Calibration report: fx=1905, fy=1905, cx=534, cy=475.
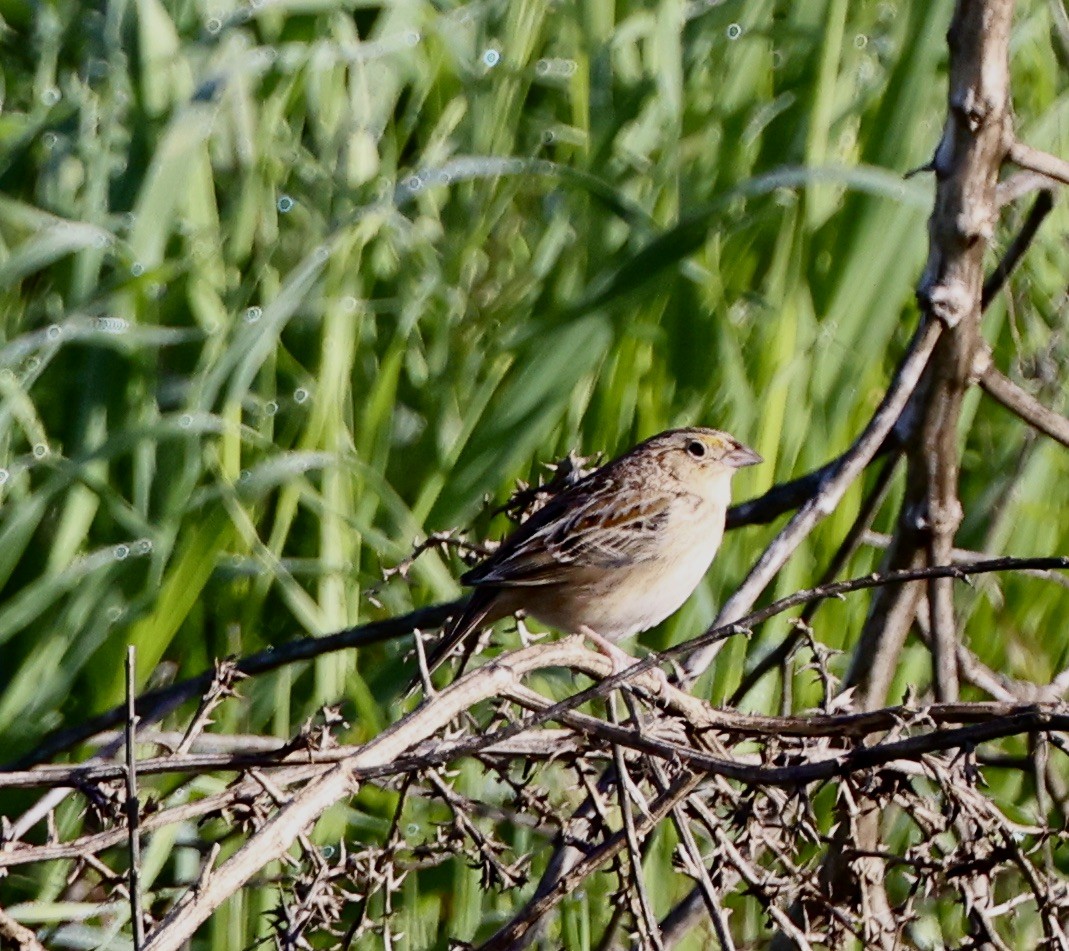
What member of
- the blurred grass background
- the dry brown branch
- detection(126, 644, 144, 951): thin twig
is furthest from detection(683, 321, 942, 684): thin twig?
detection(126, 644, 144, 951): thin twig

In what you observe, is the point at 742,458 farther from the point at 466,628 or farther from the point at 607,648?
the point at 466,628

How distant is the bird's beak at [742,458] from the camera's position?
156 inches

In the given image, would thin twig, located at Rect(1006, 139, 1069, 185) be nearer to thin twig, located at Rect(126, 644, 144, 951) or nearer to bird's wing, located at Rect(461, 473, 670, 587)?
A: bird's wing, located at Rect(461, 473, 670, 587)

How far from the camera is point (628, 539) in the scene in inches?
164

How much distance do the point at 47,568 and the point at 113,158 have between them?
1.01m

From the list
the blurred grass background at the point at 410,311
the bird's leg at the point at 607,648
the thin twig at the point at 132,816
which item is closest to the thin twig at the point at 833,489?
the bird's leg at the point at 607,648

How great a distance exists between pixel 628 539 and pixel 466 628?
0.70 meters

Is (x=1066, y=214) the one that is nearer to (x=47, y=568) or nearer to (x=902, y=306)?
(x=902, y=306)

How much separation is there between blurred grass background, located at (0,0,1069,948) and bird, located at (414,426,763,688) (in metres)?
0.09

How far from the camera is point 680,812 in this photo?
8.39 feet

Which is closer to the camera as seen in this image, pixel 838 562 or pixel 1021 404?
pixel 1021 404

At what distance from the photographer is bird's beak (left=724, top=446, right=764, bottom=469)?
3963 millimetres

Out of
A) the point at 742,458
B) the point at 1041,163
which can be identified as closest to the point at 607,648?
→ the point at 742,458

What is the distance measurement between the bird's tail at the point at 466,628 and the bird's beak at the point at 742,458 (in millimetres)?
643
